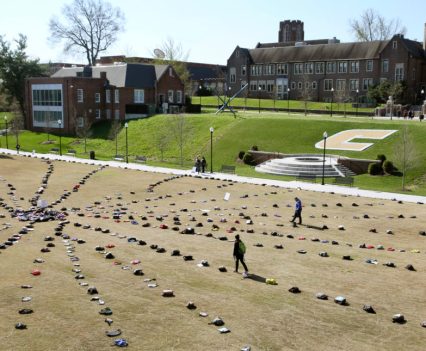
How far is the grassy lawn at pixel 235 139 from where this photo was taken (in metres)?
48.3

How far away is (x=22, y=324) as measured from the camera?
535 inches

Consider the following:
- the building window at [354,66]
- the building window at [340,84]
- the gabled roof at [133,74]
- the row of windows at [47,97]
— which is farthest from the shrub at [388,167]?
the building window at [354,66]

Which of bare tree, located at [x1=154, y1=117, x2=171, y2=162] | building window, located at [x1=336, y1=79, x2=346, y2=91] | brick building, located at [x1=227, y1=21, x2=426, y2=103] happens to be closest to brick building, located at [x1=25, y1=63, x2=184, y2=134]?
bare tree, located at [x1=154, y1=117, x2=171, y2=162]

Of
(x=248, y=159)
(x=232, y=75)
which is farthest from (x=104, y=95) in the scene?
(x=232, y=75)

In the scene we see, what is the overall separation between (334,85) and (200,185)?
5950 centimetres

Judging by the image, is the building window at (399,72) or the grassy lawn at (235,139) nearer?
the grassy lawn at (235,139)

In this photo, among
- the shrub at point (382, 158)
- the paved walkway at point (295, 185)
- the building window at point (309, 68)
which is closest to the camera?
the paved walkway at point (295, 185)

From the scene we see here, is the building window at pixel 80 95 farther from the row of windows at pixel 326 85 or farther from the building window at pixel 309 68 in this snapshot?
the building window at pixel 309 68

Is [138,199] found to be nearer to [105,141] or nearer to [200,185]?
[200,185]

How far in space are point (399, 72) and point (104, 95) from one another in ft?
147

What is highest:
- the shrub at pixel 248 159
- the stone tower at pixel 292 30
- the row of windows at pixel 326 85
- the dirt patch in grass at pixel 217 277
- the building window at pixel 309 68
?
the stone tower at pixel 292 30

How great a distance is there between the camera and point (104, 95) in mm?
76000

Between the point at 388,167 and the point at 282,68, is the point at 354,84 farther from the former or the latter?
the point at 388,167

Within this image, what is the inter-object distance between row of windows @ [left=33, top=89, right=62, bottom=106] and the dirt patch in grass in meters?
44.7
